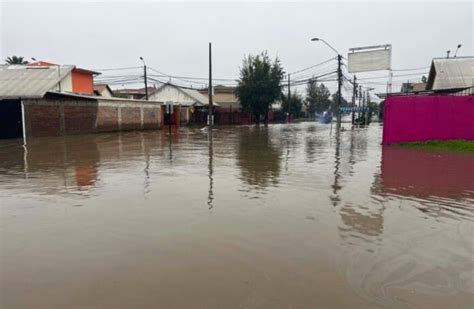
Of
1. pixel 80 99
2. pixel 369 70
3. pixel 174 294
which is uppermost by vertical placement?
pixel 369 70

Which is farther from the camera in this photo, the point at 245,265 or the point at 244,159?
the point at 244,159

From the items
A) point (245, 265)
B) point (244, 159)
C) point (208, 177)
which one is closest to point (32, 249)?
point (245, 265)

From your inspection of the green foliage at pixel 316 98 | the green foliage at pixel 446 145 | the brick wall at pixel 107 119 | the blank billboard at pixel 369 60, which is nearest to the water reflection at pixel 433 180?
the green foliage at pixel 446 145

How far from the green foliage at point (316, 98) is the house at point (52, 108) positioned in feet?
233

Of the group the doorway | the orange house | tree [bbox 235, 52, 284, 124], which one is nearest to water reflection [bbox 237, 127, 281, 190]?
the doorway

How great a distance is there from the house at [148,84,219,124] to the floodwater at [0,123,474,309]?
145 feet

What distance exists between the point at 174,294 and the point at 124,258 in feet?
3.99

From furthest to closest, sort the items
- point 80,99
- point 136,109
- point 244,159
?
point 136,109
point 80,99
point 244,159

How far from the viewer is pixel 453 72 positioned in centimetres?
3147

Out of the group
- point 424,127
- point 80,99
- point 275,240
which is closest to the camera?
point 275,240

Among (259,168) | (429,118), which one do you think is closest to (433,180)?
(259,168)

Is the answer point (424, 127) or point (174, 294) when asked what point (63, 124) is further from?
point (174, 294)

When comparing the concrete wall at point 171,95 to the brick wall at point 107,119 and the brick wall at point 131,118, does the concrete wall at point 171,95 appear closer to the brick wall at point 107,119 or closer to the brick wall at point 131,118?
the brick wall at point 131,118

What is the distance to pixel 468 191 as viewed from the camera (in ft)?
30.1
